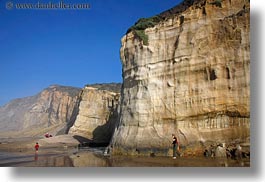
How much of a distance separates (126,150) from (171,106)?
2.25 metres

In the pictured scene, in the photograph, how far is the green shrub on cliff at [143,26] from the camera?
13.2 m

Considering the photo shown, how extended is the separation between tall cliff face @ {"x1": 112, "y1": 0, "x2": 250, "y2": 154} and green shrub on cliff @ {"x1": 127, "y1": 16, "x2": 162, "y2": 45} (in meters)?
0.05

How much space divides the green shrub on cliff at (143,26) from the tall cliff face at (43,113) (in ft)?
99.6

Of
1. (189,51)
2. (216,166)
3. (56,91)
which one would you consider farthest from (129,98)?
(56,91)

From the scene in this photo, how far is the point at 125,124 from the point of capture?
42.9 feet

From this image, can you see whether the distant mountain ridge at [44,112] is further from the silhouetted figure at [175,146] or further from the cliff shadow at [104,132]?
the silhouetted figure at [175,146]

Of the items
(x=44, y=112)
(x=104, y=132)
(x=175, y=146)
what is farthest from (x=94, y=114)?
(x=44, y=112)

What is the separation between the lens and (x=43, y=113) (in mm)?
55031

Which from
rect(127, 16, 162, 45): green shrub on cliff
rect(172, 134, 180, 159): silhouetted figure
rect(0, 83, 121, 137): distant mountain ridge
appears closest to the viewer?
rect(172, 134, 180, 159): silhouetted figure

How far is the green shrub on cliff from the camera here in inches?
518

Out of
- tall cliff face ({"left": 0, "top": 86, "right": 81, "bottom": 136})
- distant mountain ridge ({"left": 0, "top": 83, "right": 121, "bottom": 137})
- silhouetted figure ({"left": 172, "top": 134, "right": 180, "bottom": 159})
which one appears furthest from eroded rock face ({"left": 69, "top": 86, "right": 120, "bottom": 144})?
silhouetted figure ({"left": 172, "top": 134, "right": 180, "bottom": 159})

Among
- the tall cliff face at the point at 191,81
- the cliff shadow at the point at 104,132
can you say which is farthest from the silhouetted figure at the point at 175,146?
the cliff shadow at the point at 104,132

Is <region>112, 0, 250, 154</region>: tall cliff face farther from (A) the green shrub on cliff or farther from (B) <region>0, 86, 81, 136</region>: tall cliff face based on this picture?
(B) <region>0, 86, 81, 136</region>: tall cliff face

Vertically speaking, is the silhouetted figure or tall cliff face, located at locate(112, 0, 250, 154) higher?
tall cliff face, located at locate(112, 0, 250, 154)
